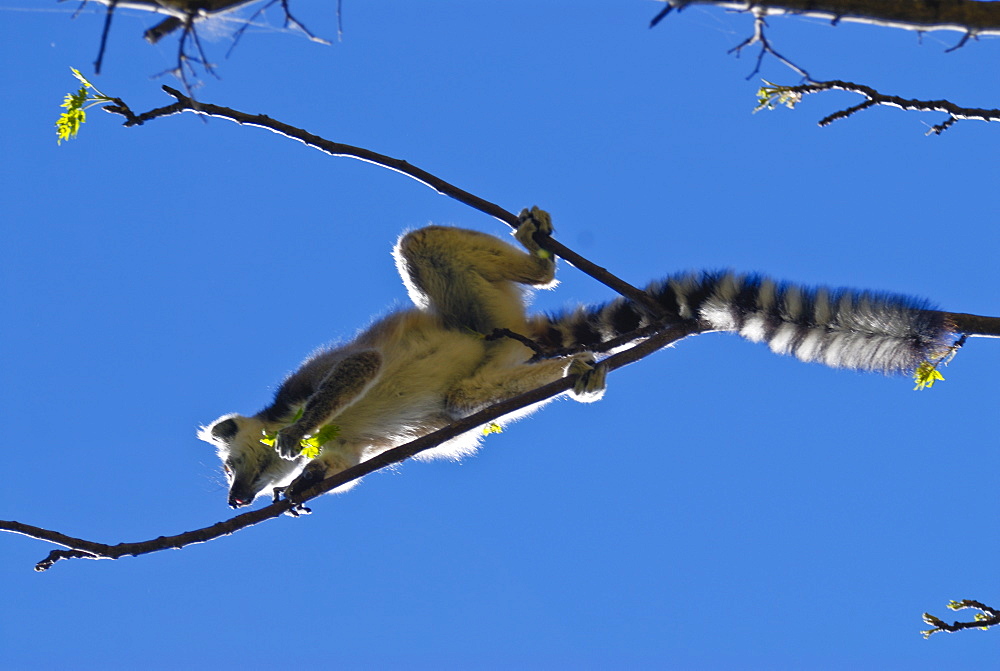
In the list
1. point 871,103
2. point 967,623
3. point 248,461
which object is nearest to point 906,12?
point 871,103

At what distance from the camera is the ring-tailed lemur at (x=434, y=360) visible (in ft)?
15.5

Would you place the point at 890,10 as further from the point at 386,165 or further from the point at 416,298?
the point at 416,298

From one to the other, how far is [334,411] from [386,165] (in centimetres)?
170

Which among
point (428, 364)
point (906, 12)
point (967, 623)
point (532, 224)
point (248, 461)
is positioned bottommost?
point (967, 623)

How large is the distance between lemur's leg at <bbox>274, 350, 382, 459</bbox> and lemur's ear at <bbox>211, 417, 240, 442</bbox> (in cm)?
100

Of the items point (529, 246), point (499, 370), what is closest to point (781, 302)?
point (529, 246)

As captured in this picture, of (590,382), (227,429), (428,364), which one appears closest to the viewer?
(590,382)

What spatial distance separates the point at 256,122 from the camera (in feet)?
12.9

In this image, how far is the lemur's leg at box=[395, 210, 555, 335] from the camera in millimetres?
5207

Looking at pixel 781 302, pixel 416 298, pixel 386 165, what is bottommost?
pixel 781 302

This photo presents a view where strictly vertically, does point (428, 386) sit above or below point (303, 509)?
above

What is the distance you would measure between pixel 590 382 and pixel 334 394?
1.65 m

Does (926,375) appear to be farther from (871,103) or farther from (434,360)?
(434,360)

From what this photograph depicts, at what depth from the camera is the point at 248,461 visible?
17.9ft
